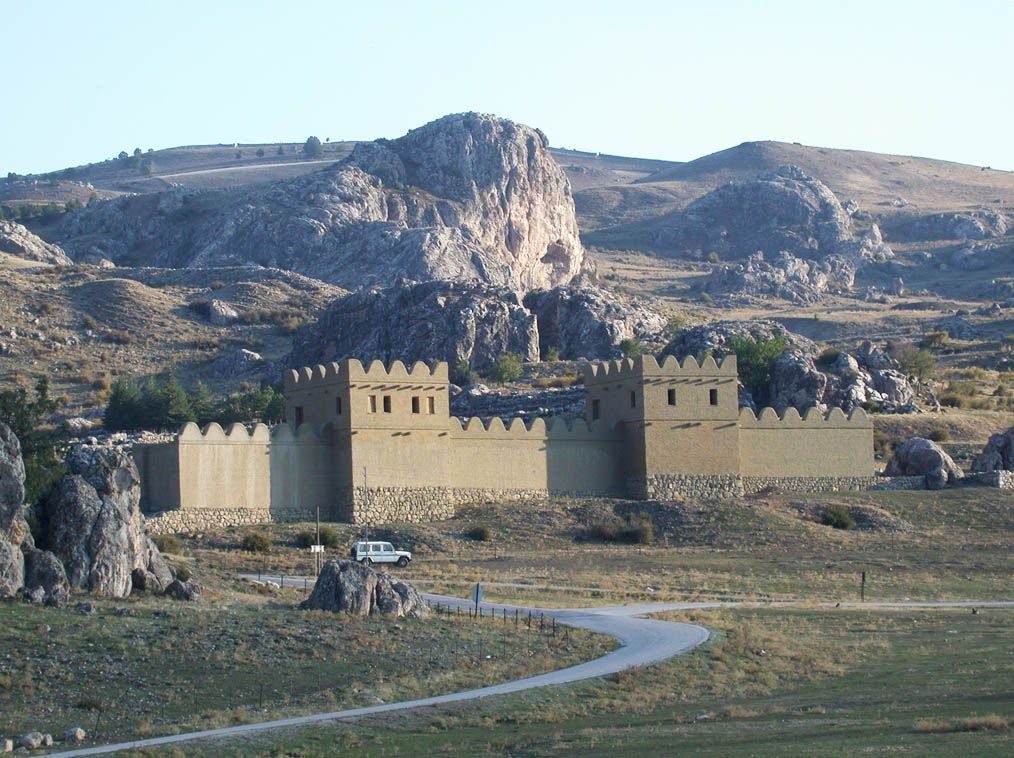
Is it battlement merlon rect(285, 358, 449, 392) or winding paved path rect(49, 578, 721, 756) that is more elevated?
battlement merlon rect(285, 358, 449, 392)

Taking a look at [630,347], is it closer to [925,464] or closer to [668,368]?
[925,464]

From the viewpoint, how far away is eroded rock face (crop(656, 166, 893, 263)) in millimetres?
186500

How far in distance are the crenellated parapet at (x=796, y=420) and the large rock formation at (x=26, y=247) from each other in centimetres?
7830

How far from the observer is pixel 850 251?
186 metres

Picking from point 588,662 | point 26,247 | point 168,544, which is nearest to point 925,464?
point 168,544

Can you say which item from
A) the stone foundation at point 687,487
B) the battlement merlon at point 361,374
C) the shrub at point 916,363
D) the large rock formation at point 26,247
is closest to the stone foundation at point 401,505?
the battlement merlon at point 361,374

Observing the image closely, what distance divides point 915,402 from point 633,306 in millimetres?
31591

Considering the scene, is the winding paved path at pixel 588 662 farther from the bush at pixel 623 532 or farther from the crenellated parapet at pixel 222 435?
the bush at pixel 623 532

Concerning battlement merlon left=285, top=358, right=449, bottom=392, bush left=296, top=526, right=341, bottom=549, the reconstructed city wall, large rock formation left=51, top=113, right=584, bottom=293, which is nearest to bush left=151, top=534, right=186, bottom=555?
bush left=296, top=526, right=341, bottom=549

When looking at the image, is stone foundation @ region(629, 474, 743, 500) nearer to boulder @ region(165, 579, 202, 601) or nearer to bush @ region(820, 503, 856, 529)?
bush @ region(820, 503, 856, 529)

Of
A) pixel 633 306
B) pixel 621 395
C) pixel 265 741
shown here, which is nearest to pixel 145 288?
pixel 633 306

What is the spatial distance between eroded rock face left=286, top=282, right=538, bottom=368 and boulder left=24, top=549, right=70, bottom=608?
6909 cm

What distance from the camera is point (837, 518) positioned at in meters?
67.8

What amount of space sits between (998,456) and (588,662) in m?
41.8
